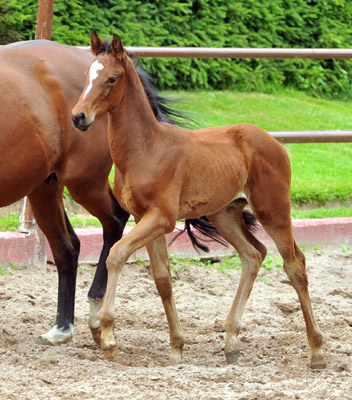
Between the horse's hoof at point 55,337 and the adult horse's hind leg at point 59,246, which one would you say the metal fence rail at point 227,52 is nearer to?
the adult horse's hind leg at point 59,246

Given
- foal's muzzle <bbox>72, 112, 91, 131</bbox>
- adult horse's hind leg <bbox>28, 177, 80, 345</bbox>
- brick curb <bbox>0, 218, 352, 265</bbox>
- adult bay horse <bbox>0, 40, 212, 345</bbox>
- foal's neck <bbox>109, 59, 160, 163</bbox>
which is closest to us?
foal's muzzle <bbox>72, 112, 91, 131</bbox>

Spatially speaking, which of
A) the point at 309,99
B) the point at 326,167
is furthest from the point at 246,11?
the point at 326,167

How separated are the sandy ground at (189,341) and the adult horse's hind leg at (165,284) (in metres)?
0.12

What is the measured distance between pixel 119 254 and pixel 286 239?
3.46 ft

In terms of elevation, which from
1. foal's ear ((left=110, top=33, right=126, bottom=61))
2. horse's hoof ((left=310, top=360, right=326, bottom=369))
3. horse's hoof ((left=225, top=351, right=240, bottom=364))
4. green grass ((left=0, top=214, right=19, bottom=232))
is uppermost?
foal's ear ((left=110, top=33, right=126, bottom=61))

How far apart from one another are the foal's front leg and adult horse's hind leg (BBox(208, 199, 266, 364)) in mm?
776

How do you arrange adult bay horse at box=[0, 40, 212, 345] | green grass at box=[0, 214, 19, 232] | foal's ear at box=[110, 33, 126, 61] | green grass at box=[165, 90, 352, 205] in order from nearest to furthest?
foal's ear at box=[110, 33, 126, 61]
adult bay horse at box=[0, 40, 212, 345]
green grass at box=[0, 214, 19, 232]
green grass at box=[165, 90, 352, 205]

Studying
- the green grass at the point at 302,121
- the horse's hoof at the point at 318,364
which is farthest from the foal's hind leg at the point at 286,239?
the green grass at the point at 302,121

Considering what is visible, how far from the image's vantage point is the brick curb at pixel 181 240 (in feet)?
18.9

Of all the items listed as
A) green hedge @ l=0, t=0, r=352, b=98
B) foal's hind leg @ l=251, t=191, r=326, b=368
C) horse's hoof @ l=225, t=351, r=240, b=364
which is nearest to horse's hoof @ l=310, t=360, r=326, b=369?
foal's hind leg @ l=251, t=191, r=326, b=368

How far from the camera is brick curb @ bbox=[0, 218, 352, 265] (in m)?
5.77

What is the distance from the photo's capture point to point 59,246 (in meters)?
4.73

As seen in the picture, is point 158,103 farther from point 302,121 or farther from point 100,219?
point 302,121

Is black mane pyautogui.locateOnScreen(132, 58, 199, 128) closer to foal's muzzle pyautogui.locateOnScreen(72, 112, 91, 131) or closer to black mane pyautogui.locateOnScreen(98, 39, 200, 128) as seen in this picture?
black mane pyautogui.locateOnScreen(98, 39, 200, 128)
